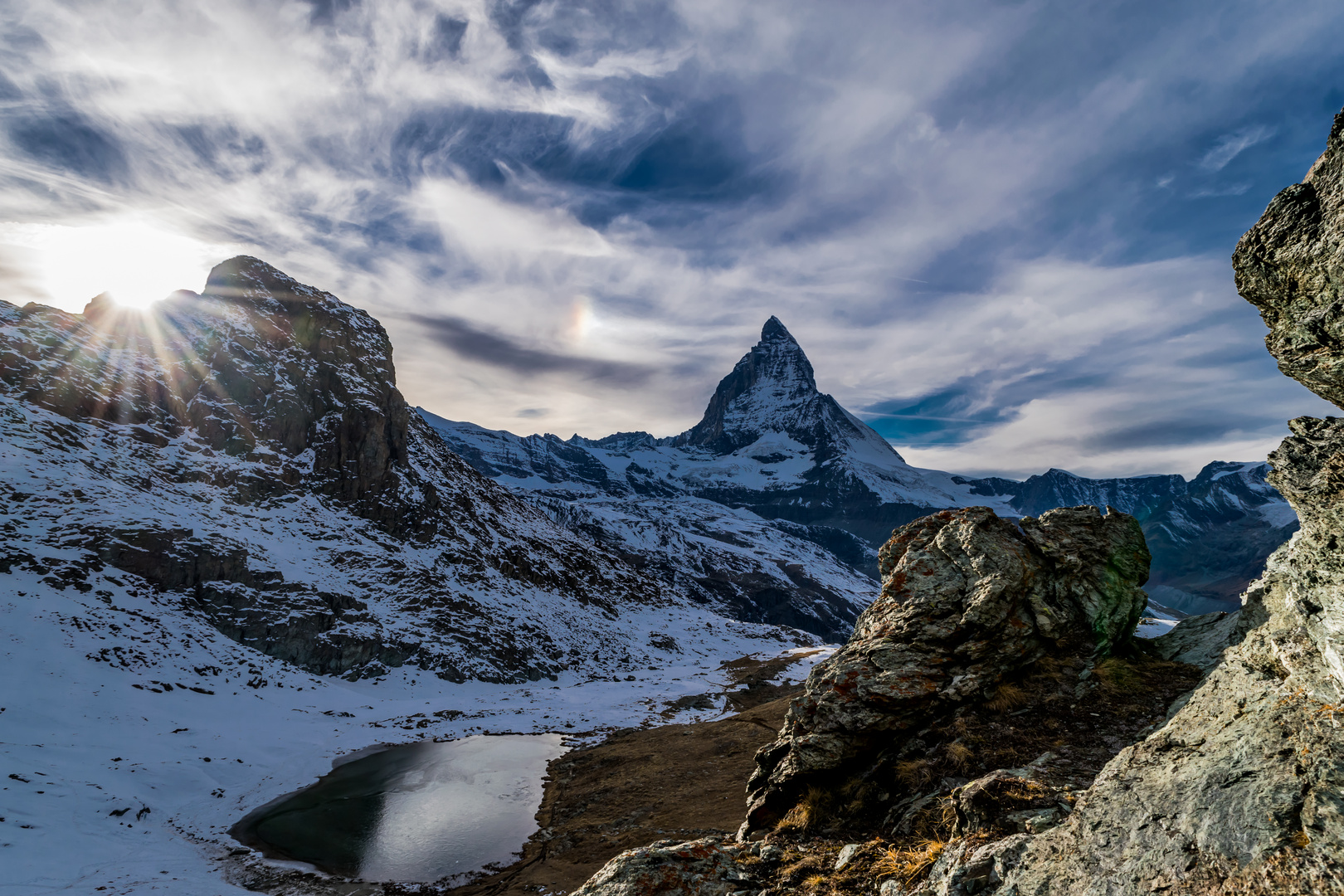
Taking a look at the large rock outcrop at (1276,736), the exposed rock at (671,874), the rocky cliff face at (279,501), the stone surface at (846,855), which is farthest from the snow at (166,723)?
the large rock outcrop at (1276,736)

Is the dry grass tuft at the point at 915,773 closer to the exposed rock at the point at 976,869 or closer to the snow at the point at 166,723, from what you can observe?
the exposed rock at the point at 976,869

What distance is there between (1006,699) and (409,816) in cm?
2547

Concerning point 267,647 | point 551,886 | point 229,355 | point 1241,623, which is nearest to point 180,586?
point 267,647

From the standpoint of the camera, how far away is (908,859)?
7367 millimetres

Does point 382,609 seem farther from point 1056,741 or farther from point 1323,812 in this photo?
point 1323,812

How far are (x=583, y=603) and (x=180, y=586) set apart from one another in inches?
1704

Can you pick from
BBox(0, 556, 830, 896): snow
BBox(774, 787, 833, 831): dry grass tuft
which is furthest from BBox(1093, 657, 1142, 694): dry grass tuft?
BBox(0, 556, 830, 896): snow

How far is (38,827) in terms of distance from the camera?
18969 millimetres

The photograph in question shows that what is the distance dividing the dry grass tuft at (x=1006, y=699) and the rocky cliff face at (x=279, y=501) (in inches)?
1908

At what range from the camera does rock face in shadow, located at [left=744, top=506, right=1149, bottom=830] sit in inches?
428

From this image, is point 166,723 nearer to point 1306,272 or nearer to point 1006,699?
point 1006,699

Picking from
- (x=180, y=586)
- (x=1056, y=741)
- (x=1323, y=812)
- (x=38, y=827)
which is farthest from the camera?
(x=180, y=586)

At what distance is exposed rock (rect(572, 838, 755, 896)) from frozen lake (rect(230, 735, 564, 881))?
15.2 m

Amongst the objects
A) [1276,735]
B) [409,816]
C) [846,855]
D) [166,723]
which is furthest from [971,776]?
[166,723]
